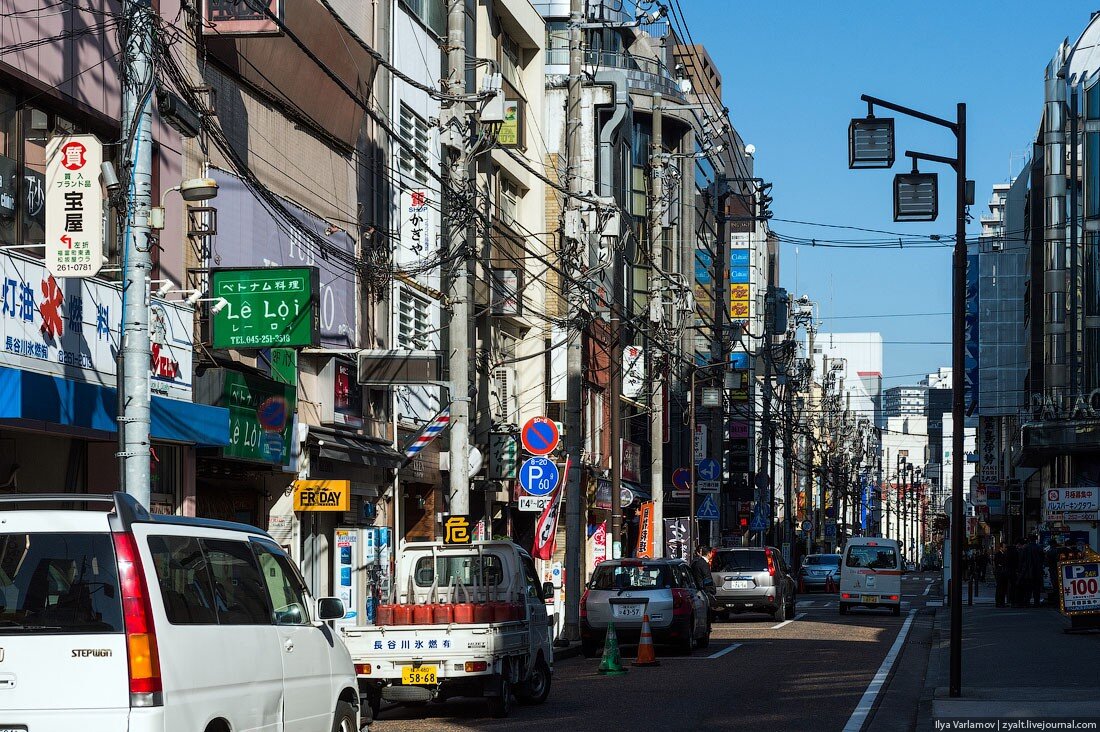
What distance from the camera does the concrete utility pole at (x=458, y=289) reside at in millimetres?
23266

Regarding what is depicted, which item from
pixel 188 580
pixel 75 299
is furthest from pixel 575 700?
pixel 188 580

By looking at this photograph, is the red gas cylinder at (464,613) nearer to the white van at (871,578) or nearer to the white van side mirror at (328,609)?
the white van side mirror at (328,609)

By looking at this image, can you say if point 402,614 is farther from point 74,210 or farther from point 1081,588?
point 1081,588

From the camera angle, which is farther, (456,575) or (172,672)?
(456,575)

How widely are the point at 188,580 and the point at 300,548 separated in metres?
16.7

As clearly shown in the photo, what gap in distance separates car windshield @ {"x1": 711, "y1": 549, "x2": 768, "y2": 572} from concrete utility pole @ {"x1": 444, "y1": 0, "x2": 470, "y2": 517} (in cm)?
1721

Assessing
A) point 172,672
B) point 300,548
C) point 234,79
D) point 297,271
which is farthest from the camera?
point 300,548

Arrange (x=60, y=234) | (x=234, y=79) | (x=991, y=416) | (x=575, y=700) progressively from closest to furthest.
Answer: (x=60, y=234) → (x=575, y=700) → (x=234, y=79) → (x=991, y=416)

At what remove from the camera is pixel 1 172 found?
16734 mm

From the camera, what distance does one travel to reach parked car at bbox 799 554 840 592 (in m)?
65.6

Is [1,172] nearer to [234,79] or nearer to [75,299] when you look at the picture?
[75,299]

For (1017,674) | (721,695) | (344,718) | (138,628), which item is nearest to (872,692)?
(721,695)

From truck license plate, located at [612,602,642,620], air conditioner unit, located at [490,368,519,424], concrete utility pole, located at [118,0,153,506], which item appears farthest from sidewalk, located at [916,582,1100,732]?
air conditioner unit, located at [490,368,519,424]

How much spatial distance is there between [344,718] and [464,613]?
5580 millimetres
